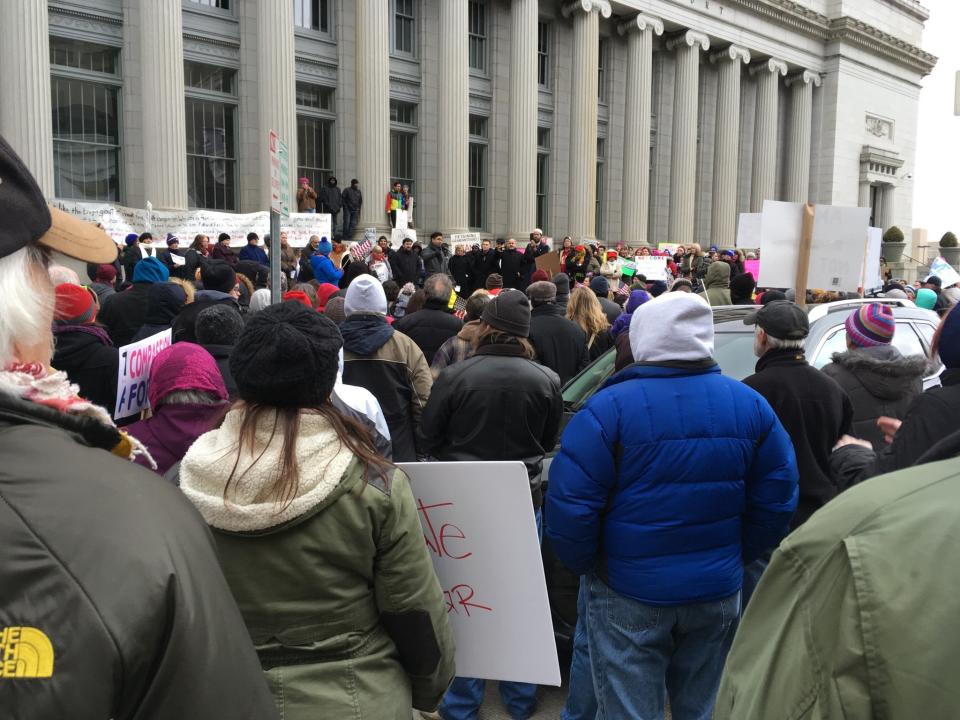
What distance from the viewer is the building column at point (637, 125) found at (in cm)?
3175

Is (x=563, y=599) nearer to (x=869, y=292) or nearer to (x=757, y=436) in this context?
(x=757, y=436)

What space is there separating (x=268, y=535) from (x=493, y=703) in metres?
2.82

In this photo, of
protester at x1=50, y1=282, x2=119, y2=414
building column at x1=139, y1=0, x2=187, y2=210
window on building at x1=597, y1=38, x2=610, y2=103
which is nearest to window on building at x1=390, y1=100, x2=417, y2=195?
building column at x1=139, y1=0, x2=187, y2=210

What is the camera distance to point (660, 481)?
3.18 m

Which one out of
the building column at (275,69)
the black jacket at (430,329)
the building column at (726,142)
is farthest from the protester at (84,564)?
the building column at (726,142)

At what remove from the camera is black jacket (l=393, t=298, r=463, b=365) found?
293 inches

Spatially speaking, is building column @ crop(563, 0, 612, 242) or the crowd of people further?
building column @ crop(563, 0, 612, 242)

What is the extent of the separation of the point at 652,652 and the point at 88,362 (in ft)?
11.6

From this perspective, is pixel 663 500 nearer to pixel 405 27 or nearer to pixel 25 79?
pixel 25 79

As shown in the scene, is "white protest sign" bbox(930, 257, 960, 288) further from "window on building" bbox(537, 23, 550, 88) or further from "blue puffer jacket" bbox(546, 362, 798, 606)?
"window on building" bbox(537, 23, 550, 88)

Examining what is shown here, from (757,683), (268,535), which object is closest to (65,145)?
(268,535)

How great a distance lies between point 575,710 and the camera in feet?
12.9

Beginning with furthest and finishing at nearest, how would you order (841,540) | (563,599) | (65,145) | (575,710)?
(65,145), (563,599), (575,710), (841,540)

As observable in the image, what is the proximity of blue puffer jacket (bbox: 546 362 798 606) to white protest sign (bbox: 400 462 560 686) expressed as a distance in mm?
304
